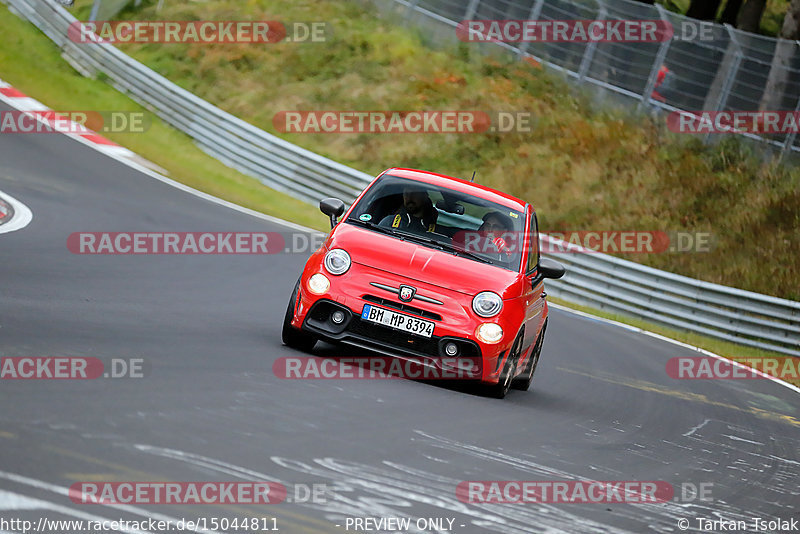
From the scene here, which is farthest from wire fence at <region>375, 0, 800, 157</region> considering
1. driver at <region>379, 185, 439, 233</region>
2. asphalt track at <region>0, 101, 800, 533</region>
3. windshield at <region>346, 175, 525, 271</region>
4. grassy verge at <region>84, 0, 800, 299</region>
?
driver at <region>379, 185, 439, 233</region>

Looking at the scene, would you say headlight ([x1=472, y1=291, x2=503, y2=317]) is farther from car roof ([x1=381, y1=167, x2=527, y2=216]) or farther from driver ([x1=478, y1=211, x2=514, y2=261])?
car roof ([x1=381, y1=167, x2=527, y2=216])

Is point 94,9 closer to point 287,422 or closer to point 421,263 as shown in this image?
point 421,263

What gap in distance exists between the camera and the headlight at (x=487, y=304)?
8.59m

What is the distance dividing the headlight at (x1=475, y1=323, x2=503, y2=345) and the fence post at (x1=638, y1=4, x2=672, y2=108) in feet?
65.3

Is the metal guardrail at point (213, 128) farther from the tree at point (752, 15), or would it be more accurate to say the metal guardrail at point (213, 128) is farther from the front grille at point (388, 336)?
the tree at point (752, 15)

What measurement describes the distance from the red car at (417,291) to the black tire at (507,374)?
0.01m

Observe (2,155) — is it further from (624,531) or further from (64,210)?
(624,531)

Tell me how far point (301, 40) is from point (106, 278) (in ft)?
83.3

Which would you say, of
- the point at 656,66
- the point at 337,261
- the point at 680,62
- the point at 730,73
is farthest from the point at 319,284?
the point at 656,66

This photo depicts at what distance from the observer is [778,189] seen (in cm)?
2691

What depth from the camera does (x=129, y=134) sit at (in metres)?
26.3

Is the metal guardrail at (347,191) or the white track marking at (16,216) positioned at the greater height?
the metal guardrail at (347,191)

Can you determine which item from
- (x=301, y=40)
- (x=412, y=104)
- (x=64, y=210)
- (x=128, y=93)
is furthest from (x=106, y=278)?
(x=301, y=40)

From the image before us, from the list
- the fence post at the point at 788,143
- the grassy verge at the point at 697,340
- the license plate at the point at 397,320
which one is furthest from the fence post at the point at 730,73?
the license plate at the point at 397,320
